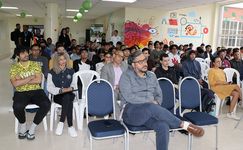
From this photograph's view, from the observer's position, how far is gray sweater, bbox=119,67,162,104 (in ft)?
8.74

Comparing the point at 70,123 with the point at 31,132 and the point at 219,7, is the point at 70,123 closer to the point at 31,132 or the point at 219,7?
the point at 31,132

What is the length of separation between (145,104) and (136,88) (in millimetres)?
198

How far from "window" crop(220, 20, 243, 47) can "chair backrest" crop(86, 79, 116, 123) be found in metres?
8.63

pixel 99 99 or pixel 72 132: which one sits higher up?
pixel 99 99

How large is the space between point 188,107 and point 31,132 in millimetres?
1956

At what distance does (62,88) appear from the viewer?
340 centimetres

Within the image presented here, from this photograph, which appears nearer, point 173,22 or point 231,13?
point 231,13

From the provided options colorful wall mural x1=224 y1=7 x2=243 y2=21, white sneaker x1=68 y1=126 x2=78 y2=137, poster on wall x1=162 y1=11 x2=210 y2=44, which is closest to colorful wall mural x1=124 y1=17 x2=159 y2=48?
poster on wall x1=162 y1=11 x2=210 y2=44

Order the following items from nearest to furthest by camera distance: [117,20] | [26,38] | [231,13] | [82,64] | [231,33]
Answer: [82,64] → [26,38] → [231,13] → [231,33] → [117,20]

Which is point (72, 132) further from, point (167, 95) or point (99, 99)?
point (167, 95)

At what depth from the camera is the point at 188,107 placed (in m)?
3.17

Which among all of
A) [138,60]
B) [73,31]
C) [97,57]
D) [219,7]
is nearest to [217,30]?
[219,7]

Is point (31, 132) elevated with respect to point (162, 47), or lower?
lower

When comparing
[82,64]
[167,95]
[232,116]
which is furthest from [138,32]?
[167,95]
